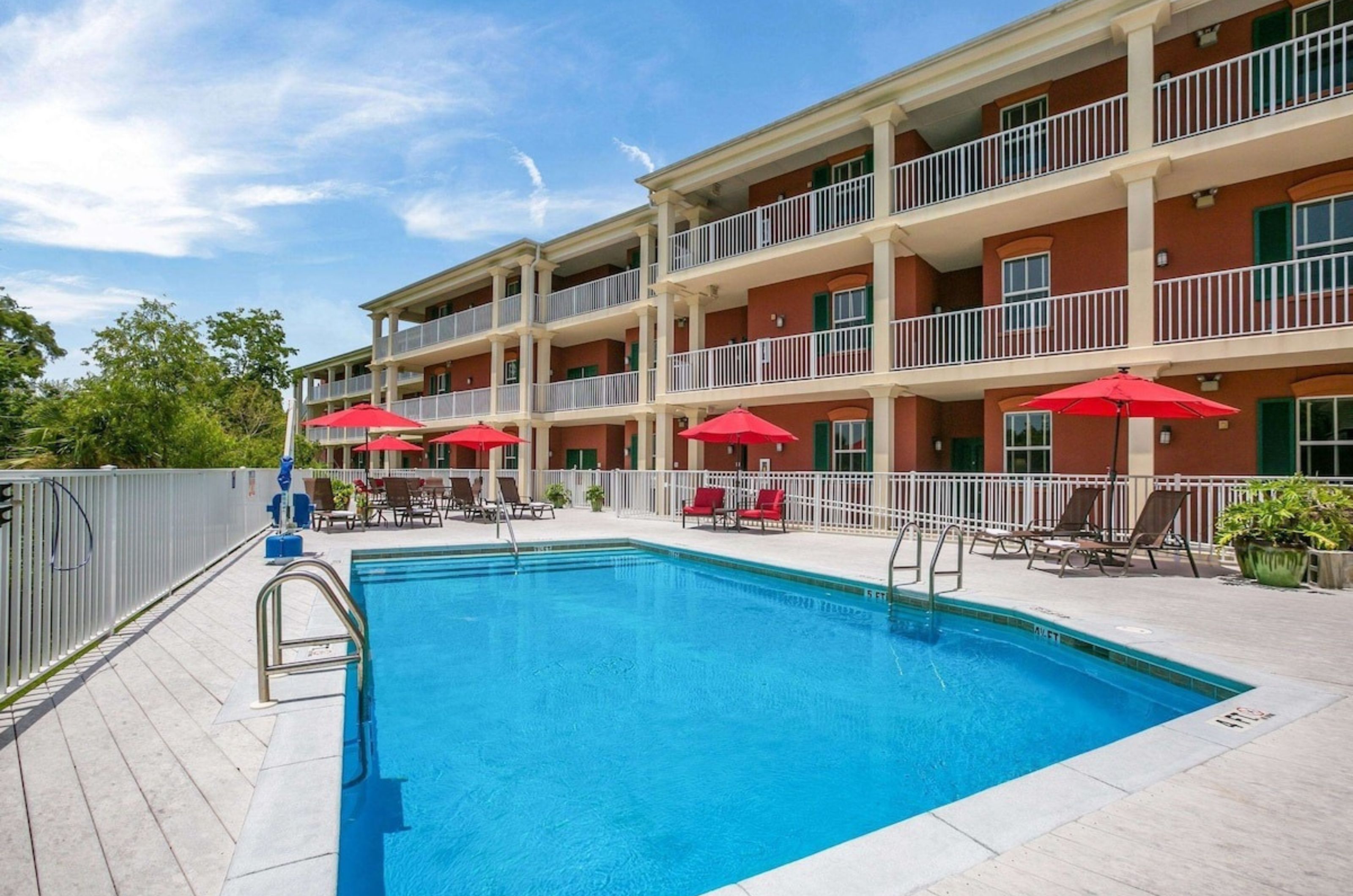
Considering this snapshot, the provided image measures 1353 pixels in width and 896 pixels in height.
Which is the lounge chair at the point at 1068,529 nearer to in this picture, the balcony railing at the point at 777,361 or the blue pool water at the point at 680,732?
the blue pool water at the point at 680,732

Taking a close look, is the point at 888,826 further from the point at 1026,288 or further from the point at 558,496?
the point at 558,496

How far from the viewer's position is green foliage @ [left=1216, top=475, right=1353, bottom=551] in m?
7.77

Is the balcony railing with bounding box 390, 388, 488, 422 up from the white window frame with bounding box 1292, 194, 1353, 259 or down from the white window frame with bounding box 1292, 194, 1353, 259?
down

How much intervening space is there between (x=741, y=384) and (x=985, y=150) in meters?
7.22

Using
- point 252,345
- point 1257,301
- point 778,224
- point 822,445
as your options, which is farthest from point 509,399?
point 252,345

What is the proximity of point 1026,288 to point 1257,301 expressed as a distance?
3743mm

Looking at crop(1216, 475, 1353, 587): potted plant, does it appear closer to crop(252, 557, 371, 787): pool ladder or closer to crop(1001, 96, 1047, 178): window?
crop(1001, 96, 1047, 178): window

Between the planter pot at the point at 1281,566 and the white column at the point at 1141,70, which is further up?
the white column at the point at 1141,70

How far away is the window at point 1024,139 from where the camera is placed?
508 inches

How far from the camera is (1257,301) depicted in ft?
35.7

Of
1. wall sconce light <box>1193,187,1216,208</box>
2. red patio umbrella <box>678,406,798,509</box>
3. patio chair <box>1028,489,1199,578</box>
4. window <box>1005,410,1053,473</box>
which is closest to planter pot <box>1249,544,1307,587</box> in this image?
patio chair <box>1028,489,1199,578</box>

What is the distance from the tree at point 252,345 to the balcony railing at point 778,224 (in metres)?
34.9

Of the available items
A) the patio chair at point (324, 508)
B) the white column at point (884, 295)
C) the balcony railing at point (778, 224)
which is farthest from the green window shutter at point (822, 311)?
the patio chair at point (324, 508)

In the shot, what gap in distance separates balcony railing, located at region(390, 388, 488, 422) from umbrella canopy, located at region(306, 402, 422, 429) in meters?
8.09
